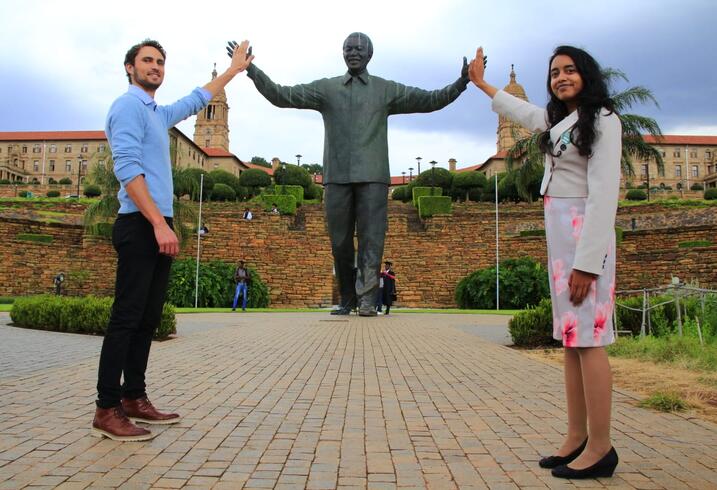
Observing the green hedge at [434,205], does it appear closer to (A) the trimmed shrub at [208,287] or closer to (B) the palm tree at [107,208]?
(A) the trimmed shrub at [208,287]

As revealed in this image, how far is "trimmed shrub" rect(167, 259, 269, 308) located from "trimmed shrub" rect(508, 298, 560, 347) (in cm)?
1461

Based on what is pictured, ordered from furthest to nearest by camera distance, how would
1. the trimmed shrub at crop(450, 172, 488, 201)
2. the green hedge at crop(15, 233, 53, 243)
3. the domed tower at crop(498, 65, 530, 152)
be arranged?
the domed tower at crop(498, 65, 530, 152) < the trimmed shrub at crop(450, 172, 488, 201) < the green hedge at crop(15, 233, 53, 243)

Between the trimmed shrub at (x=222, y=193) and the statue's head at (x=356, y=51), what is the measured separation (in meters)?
36.9

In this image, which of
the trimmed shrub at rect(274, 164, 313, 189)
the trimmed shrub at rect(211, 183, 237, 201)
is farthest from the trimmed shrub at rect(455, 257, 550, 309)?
the trimmed shrub at rect(274, 164, 313, 189)

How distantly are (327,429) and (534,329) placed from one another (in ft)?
18.6

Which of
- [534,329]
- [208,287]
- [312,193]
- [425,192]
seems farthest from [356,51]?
[312,193]

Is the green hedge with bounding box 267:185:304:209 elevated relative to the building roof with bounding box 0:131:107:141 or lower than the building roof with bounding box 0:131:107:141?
lower

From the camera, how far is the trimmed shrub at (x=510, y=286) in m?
22.0

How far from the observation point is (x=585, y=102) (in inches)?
108

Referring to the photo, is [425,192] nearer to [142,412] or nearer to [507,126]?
[142,412]

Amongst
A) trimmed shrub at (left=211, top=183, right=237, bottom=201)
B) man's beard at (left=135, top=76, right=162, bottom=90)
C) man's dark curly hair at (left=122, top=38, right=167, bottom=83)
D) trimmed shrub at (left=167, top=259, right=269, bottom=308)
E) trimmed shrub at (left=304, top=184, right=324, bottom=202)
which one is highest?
trimmed shrub at (left=304, top=184, right=324, bottom=202)

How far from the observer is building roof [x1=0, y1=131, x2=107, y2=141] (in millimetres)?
92188

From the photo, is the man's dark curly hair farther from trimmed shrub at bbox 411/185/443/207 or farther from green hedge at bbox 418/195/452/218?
trimmed shrub at bbox 411/185/443/207

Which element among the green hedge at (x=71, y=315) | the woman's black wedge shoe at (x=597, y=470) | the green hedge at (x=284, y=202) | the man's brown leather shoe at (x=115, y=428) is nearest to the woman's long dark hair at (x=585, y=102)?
the woman's black wedge shoe at (x=597, y=470)
